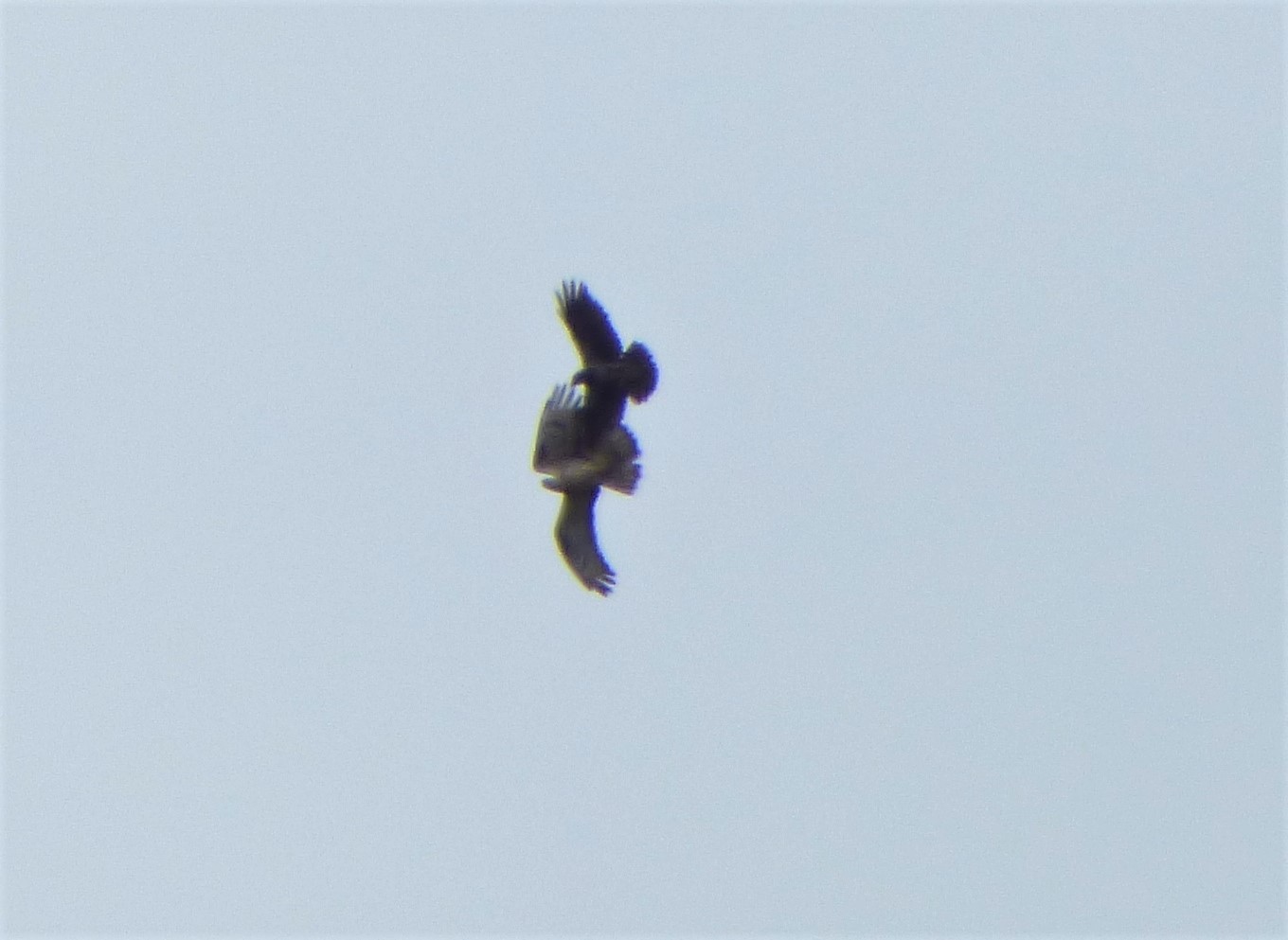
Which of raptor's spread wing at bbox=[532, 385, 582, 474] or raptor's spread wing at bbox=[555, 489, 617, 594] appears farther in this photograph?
raptor's spread wing at bbox=[555, 489, 617, 594]

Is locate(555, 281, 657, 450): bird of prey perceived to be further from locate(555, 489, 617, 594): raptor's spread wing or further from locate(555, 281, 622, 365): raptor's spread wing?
locate(555, 489, 617, 594): raptor's spread wing

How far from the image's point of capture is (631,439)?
30734mm

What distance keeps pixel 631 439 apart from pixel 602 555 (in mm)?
1371

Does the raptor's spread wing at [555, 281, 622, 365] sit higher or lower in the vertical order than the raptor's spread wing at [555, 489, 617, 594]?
higher

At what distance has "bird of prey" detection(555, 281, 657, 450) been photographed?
3016 centimetres

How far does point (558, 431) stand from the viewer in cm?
3064

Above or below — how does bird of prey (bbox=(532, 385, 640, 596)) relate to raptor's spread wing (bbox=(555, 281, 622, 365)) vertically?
below

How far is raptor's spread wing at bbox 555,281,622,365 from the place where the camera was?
99.3ft

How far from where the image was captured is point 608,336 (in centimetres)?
3027

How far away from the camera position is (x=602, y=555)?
31500mm

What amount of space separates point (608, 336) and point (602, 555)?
7.80 feet

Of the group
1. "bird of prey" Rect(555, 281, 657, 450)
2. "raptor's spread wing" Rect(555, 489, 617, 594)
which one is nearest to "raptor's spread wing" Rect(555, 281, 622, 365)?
"bird of prey" Rect(555, 281, 657, 450)

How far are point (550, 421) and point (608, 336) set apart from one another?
986mm

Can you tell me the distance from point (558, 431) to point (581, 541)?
1.36m
